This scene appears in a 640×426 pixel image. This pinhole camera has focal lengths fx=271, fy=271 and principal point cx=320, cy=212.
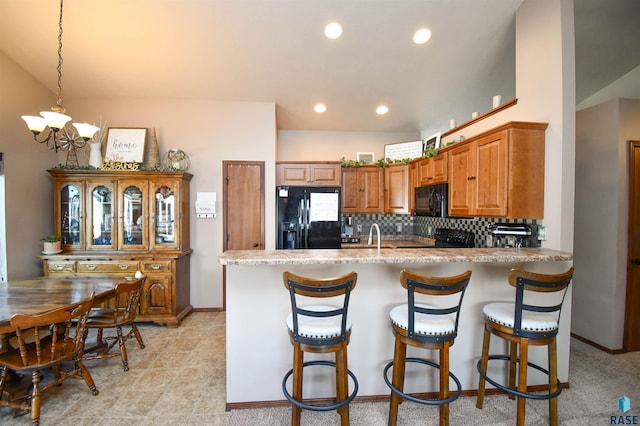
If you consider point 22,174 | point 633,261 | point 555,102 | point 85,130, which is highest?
point 555,102

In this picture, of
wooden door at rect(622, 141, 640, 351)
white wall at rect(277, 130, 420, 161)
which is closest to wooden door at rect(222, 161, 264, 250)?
white wall at rect(277, 130, 420, 161)

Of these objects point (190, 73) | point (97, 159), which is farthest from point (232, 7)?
point (97, 159)

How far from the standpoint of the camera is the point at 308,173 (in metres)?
4.22

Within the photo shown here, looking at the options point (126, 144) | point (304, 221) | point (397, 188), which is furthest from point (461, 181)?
point (126, 144)

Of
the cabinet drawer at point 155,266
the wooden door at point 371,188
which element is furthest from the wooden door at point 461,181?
the cabinet drawer at point 155,266

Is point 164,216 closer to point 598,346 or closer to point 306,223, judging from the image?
point 306,223

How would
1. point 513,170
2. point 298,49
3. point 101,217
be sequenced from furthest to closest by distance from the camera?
point 101,217 → point 298,49 → point 513,170

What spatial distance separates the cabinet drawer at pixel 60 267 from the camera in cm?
334

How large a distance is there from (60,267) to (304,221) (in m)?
3.10

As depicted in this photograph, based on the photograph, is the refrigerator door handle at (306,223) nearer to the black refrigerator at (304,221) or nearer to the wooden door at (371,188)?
the black refrigerator at (304,221)

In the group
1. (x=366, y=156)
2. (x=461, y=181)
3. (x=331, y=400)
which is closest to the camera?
(x=331, y=400)

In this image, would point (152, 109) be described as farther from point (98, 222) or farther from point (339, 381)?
point (339, 381)

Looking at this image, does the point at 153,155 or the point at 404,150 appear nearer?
the point at 153,155

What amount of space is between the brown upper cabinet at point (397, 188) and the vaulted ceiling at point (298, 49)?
999mm
